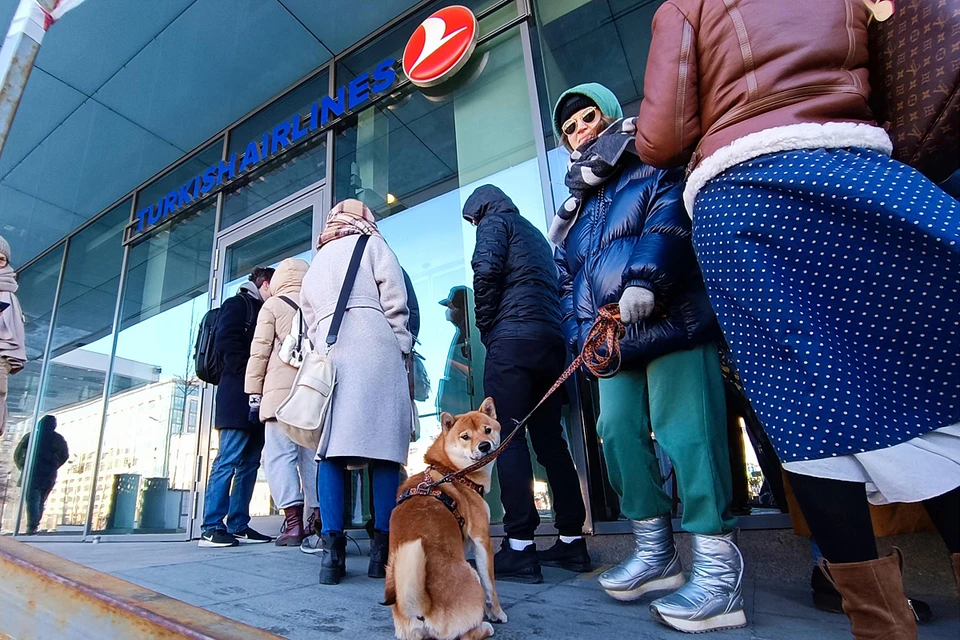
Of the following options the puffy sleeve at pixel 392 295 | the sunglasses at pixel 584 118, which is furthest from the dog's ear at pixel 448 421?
the sunglasses at pixel 584 118

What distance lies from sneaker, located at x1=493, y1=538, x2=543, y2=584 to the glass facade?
2.28 ft

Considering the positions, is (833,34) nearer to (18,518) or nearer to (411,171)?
(411,171)

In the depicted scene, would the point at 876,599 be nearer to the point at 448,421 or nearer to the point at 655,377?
the point at 655,377

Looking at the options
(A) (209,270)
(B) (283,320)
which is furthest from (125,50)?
(B) (283,320)

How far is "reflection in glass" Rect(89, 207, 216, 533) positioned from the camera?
17.0 feet

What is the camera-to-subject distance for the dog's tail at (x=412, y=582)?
1332 mm

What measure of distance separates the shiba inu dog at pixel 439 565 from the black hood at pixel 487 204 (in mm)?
1478

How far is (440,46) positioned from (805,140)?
13.2 ft

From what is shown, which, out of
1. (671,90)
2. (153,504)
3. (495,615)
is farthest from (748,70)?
(153,504)

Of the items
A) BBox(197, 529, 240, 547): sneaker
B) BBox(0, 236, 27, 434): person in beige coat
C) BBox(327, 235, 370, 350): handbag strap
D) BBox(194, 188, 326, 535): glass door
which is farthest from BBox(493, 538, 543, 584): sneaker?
BBox(0, 236, 27, 434): person in beige coat

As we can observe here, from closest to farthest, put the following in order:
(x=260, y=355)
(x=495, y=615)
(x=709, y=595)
A: (x=709, y=595), (x=495, y=615), (x=260, y=355)

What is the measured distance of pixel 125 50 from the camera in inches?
197

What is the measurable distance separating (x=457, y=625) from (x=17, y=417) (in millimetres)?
9824

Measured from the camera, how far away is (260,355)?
11.8ft
